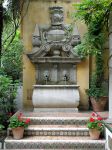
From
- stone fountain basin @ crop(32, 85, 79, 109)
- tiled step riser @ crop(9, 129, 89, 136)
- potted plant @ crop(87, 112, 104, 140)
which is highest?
stone fountain basin @ crop(32, 85, 79, 109)

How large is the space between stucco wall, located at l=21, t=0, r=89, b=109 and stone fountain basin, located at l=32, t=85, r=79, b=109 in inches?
34.0

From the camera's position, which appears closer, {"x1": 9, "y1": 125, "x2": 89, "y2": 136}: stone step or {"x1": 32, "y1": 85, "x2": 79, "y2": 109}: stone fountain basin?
{"x1": 9, "y1": 125, "x2": 89, "y2": 136}: stone step

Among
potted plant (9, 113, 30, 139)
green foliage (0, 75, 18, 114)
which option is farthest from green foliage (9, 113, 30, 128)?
green foliage (0, 75, 18, 114)

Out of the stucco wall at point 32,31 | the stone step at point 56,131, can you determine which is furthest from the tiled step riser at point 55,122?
the stucco wall at point 32,31

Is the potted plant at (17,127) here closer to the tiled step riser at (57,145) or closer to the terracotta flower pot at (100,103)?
the tiled step riser at (57,145)

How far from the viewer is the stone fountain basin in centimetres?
939

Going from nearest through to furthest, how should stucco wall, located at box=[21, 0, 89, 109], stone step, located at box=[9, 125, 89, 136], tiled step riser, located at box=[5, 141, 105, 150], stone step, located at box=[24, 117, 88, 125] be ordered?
tiled step riser, located at box=[5, 141, 105, 150] < stone step, located at box=[9, 125, 89, 136] < stone step, located at box=[24, 117, 88, 125] < stucco wall, located at box=[21, 0, 89, 109]

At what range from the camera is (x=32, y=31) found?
10352 mm

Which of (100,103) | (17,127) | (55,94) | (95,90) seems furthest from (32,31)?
(17,127)

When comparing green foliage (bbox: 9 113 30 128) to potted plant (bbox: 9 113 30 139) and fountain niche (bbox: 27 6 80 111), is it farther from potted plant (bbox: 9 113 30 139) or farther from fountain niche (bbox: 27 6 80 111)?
fountain niche (bbox: 27 6 80 111)

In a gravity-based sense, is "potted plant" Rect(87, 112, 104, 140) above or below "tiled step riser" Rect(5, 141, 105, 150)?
above

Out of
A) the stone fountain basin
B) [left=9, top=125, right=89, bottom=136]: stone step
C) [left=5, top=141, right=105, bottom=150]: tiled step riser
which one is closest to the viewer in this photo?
[left=5, top=141, right=105, bottom=150]: tiled step riser

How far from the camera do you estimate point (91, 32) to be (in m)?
9.40

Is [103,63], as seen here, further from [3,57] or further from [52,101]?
[3,57]
